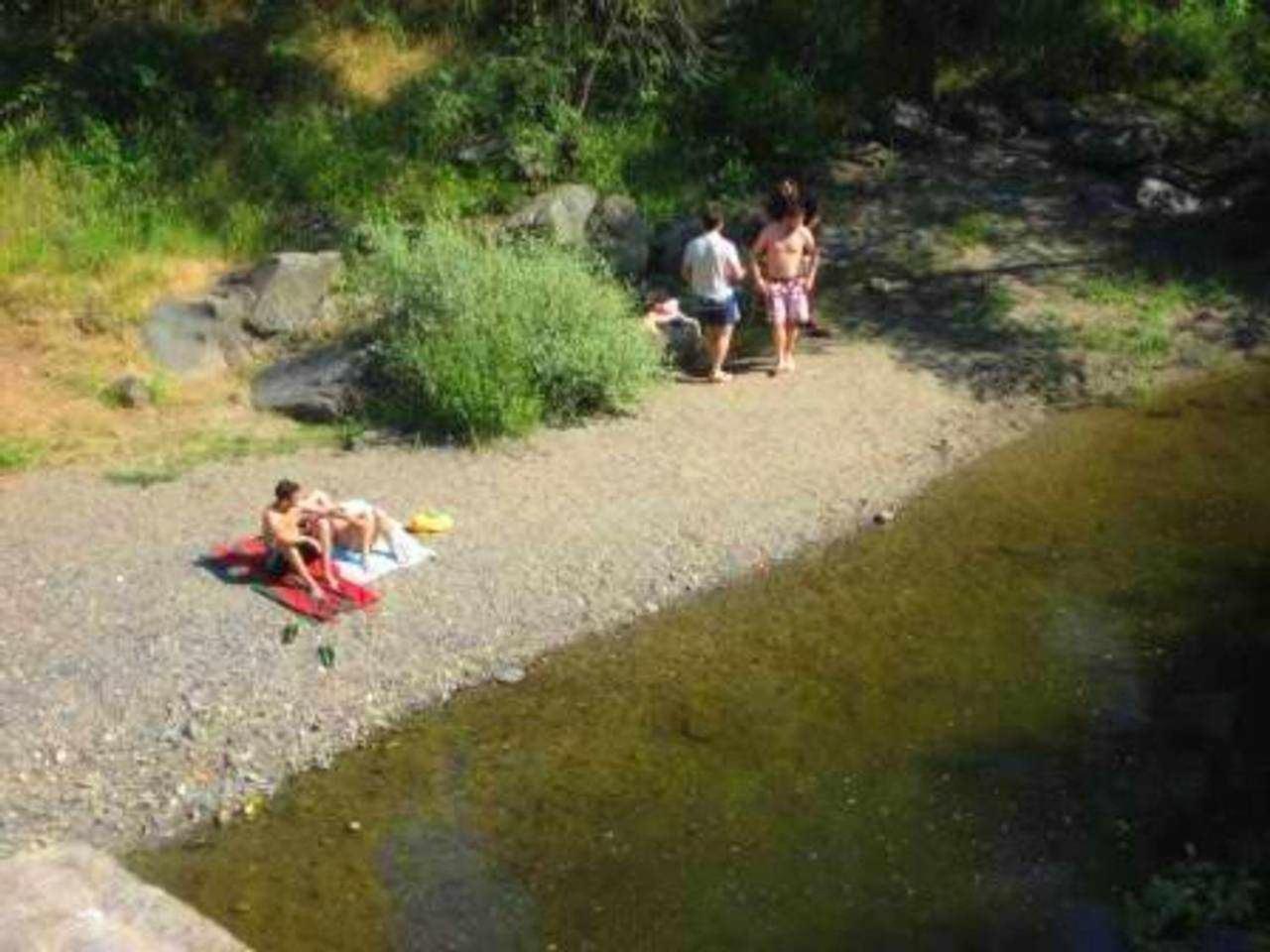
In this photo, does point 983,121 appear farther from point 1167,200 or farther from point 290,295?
point 290,295

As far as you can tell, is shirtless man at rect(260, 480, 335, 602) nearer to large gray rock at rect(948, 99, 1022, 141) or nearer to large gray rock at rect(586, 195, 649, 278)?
large gray rock at rect(586, 195, 649, 278)

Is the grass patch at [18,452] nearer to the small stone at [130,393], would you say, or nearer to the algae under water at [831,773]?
the small stone at [130,393]

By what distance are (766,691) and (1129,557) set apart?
3450mm

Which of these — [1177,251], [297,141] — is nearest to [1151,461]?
[1177,251]

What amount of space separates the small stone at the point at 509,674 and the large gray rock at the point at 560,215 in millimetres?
6464

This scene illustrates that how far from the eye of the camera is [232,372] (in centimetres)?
1504

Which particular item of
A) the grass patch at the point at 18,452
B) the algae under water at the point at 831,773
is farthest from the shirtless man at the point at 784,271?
the grass patch at the point at 18,452

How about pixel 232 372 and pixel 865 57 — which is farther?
pixel 865 57

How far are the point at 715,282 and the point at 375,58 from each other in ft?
23.8

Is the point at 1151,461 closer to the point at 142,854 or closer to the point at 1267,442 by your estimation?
the point at 1267,442

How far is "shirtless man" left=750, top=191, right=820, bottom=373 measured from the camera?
1519 centimetres

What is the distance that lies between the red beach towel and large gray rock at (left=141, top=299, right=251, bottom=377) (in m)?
3.90

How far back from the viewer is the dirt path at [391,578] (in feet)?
31.3

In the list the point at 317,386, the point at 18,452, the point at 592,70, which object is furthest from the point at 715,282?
the point at 18,452
